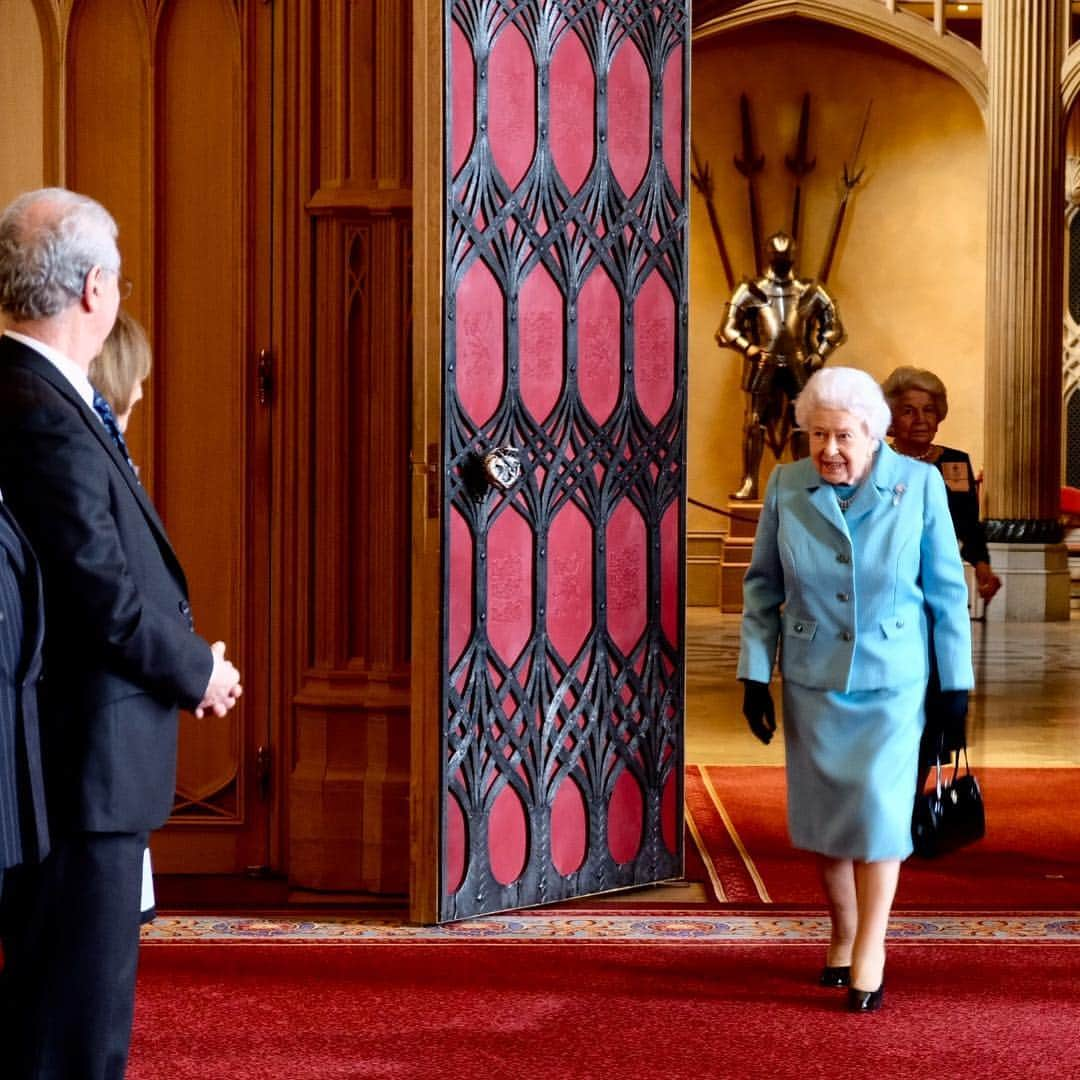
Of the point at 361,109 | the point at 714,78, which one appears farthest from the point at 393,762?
the point at 714,78

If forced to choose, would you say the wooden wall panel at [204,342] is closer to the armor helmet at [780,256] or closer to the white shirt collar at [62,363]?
the white shirt collar at [62,363]

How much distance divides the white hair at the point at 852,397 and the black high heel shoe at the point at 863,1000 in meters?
1.16

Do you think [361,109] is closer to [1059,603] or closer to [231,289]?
[231,289]

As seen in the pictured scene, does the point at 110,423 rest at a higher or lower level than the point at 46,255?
lower

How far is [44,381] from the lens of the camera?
2375mm

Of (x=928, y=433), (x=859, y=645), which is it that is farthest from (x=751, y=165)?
(x=859, y=645)

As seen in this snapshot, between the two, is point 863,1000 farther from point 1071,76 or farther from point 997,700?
point 1071,76

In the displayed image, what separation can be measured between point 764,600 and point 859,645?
28 centimetres

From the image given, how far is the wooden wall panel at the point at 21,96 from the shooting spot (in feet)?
15.8

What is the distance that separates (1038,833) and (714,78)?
42.2 ft

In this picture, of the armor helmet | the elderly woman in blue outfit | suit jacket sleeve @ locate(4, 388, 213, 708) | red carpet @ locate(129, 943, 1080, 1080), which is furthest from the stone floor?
suit jacket sleeve @ locate(4, 388, 213, 708)

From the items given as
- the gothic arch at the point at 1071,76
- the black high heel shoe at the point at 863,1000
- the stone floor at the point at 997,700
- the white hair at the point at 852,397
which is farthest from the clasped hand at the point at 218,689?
the gothic arch at the point at 1071,76

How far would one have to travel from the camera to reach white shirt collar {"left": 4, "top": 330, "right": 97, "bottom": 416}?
2.42 m

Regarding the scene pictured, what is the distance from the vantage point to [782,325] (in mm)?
15094
